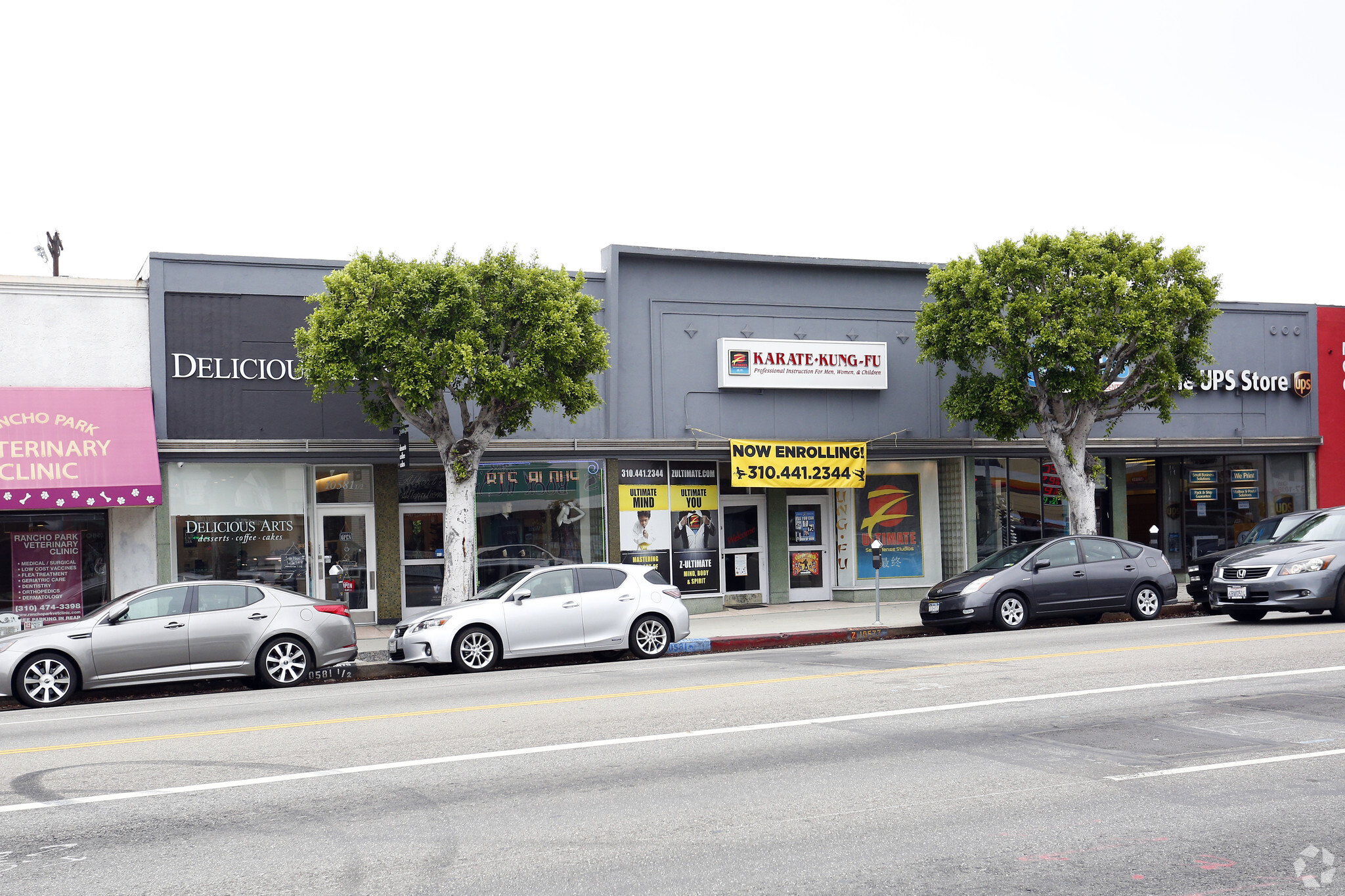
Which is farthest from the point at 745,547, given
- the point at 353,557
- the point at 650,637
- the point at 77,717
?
the point at 77,717

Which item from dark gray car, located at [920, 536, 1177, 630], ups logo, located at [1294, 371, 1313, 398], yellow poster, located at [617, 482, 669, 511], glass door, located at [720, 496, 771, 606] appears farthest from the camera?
ups logo, located at [1294, 371, 1313, 398]

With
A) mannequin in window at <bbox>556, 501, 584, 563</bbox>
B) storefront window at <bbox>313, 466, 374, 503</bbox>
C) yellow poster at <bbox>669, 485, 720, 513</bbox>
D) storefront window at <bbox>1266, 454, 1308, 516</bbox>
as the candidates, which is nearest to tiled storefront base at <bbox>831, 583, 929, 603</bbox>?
yellow poster at <bbox>669, 485, 720, 513</bbox>

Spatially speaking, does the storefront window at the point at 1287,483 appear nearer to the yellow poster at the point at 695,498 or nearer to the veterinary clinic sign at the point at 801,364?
the veterinary clinic sign at the point at 801,364

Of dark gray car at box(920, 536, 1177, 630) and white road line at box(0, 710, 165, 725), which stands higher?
dark gray car at box(920, 536, 1177, 630)

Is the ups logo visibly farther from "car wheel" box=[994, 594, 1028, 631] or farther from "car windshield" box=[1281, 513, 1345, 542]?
"car wheel" box=[994, 594, 1028, 631]

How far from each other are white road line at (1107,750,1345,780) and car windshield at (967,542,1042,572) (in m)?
9.71

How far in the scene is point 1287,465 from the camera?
2617 centimetres

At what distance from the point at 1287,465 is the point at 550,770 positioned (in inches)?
942

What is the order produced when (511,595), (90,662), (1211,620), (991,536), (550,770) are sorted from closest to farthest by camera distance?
(550,770) → (90,662) → (511,595) → (1211,620) → (991,536)

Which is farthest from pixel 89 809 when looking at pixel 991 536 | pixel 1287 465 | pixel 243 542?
pixel 1287 465

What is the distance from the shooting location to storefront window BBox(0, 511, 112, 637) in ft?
57.5

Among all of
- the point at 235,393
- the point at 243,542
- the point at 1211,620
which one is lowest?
the point at 1211,620

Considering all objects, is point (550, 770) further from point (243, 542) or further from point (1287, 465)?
point (1287, 465)

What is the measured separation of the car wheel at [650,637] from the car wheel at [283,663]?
4151 mm
